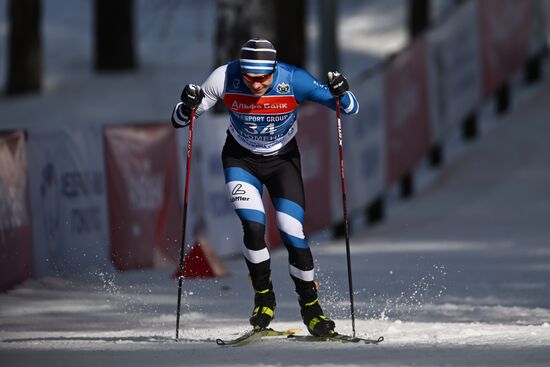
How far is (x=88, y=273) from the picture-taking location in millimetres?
13367

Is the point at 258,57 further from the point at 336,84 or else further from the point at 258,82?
the point at 336,84

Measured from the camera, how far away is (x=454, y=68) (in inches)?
814

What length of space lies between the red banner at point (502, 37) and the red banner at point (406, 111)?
2478 millimetres

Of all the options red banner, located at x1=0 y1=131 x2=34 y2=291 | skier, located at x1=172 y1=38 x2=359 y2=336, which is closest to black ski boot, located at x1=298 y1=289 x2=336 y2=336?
skier, located at x1=172 y1=38 x2=359 y2=336

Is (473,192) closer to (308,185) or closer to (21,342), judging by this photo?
(308,185)

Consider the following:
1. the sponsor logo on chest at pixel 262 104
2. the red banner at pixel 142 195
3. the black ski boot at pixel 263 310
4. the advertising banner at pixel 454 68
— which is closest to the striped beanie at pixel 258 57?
the sponsor logo on chest at pixel 262 104

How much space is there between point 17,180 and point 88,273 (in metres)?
1.17

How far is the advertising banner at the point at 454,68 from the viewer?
65.6ft

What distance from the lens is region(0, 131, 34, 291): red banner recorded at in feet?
40.4

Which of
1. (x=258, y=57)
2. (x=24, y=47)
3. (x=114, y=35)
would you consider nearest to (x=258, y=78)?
(x=258, y=57)

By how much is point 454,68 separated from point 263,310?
12.0m

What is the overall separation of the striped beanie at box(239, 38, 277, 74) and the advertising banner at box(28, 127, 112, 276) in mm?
4537

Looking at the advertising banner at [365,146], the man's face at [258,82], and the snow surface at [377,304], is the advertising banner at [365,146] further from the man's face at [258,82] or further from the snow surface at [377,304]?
the man's face at [258,82]

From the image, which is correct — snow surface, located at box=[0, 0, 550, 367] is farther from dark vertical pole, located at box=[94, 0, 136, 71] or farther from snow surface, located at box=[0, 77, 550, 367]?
dark vertical pole, located at box=[94, 0, 136, 71]
